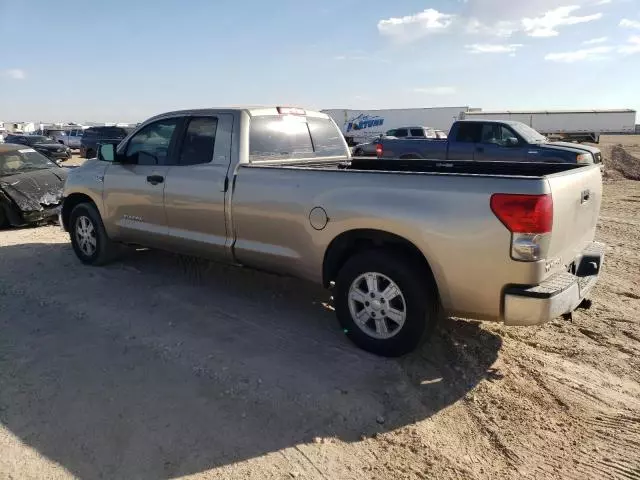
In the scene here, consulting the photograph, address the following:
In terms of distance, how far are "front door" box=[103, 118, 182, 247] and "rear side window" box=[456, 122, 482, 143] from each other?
10170 millimetres

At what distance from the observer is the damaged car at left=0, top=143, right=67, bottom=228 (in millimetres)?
9016

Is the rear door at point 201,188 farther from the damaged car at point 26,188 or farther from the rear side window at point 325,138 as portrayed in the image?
the damaged car at point 26,188

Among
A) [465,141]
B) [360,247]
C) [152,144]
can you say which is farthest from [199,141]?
[465,141]

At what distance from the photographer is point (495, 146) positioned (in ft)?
44.1

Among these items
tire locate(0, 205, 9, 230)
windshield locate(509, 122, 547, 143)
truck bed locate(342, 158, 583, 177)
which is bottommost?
tire locate(0, 205, 9, 230)

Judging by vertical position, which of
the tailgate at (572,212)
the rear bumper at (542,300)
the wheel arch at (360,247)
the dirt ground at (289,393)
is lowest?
the dirt ground at (289,393)

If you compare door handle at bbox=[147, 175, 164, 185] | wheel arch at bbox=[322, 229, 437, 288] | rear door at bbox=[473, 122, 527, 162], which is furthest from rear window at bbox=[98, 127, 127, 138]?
wheel arch at bbox=[322, 229, 437, 288]

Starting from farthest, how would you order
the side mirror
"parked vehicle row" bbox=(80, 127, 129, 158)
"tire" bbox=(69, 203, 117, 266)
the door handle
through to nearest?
"parked vehicle row" bbox=(80, 127, 129, 158) < "tire" bbox=(69, 203, 117, 266) < the side mirror < the door handle

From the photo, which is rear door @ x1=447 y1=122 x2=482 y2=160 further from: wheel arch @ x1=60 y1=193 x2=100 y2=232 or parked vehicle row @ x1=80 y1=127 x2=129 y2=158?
parked vehicle row @ x1=80 y1=127 x2=129 y2=158

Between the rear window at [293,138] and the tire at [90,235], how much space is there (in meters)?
2.52

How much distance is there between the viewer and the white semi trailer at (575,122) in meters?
43.8

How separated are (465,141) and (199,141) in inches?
406

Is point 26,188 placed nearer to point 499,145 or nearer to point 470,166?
point 470,166

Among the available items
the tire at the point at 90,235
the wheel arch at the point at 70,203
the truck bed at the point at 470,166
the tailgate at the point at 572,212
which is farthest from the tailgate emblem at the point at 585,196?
the wheel arch at the point at 70,203
